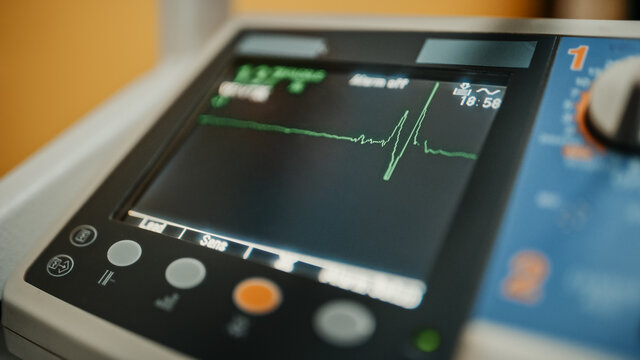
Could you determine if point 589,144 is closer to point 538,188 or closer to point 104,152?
point 538,188

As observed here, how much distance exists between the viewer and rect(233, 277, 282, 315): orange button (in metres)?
0.41

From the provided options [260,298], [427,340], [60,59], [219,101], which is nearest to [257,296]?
[260,298]

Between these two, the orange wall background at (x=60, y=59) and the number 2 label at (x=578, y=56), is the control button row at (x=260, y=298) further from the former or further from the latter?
the orange wall background at (x=60, y=59)

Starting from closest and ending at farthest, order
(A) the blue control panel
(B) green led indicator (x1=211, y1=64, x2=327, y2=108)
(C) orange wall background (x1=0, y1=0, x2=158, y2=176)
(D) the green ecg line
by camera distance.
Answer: (A) the blue control panel → (D) the green ecg line → (B) green led indicator (x1=211, y1=64, x2=327, y2=108) → (C) orange wall background (x1=0, y1=0, x2=158, y2=176)

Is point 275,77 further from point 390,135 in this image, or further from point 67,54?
point 67,54

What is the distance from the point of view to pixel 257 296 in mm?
421

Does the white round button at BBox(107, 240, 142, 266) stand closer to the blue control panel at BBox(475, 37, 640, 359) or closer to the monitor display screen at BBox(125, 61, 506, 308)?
the monitor display screen at BBox(125, 61, 506, 308)

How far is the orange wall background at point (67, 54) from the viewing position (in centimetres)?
80

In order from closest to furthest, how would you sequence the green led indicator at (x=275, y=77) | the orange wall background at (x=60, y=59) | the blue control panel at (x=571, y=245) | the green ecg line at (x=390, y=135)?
1. the blue control panel at (x=571, y=245)
2. the green ecg line at (x=390, y=135)
3. the green led indicator at (x=275, y=77)
4. the orange wall background at (x=60, y=59)

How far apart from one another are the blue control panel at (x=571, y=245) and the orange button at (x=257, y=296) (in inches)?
5.9

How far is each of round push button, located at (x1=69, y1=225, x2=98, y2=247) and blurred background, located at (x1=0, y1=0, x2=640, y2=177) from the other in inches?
14.5

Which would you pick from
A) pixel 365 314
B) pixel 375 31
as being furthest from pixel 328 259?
pixel 375 31

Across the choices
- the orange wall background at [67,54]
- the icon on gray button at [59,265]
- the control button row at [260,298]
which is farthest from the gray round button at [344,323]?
the orange wall background at [67,54]

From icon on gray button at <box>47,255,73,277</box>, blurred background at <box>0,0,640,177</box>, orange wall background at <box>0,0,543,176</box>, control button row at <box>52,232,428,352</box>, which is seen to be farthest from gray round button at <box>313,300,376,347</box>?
orange wall background at <box>0,0,543,176</box>
